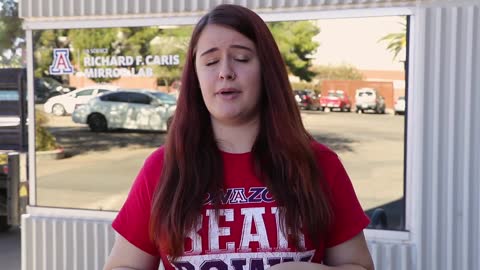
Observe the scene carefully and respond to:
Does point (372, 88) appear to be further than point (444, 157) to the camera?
Yes

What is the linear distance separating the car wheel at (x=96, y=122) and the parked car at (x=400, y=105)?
234cm

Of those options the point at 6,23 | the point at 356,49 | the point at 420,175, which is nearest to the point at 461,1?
the point at 356,49

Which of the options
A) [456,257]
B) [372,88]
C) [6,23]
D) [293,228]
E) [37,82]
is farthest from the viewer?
[6,23]

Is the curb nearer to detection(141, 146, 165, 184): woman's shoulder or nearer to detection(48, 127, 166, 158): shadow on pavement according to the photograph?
detection(48, 127, 166, 158): shadow on pavement

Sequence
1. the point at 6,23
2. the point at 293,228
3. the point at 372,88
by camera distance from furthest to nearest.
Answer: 1. the point at 6,23
2. the point at 372,88
3. the point at 293,228

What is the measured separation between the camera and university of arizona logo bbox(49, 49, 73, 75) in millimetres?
4988

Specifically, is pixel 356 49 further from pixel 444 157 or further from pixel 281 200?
pixel 281 200

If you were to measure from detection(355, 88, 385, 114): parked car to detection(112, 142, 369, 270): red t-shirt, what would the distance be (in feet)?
8.86

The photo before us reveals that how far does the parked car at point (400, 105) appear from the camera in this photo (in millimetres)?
4027

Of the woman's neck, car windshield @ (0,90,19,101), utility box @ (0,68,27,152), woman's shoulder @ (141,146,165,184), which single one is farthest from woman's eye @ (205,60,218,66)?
car windshield @ (0,90,19,101)

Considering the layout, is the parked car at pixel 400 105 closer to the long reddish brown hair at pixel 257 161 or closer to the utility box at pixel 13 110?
the long reddish brown hair at pixel 257 161

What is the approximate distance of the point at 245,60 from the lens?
1498mm

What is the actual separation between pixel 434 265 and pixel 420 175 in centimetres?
56

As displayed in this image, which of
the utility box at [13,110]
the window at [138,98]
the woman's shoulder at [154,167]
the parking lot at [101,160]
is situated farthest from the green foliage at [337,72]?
the utility box at [13,110]
